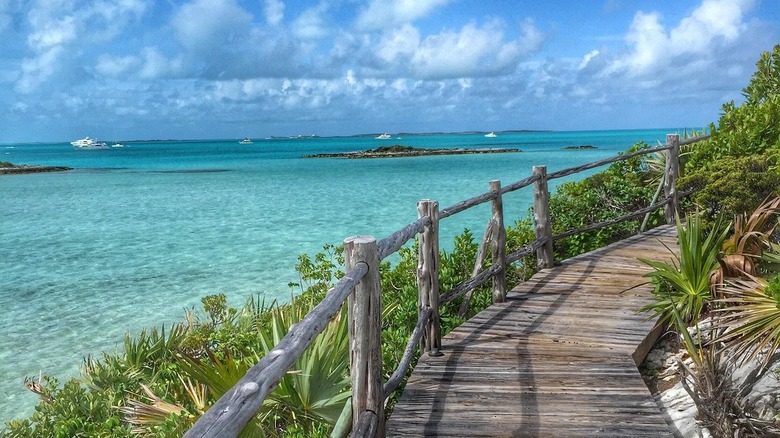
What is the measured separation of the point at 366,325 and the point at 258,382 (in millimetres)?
1443

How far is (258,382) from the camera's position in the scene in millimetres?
1996

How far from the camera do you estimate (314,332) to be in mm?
2623

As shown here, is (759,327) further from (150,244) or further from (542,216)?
(150,244)

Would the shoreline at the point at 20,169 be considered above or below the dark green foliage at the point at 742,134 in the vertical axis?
below

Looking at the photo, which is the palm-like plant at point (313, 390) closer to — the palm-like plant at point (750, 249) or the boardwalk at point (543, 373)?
the boardwalk at point (543, 373)

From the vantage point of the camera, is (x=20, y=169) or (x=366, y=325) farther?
(x=20, y=169)

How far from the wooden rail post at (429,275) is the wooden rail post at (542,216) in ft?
9.06

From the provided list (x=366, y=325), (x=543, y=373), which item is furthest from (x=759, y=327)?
(x=366, y=325)

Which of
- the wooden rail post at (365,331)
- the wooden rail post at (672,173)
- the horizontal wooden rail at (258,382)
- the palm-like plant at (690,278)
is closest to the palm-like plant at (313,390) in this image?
the wooden rail post at (365,331)

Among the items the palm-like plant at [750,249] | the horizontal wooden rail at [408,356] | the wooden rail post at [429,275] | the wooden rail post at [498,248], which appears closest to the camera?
the horizontal wooden rail at [408,356]

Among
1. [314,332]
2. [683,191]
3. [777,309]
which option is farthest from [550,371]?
[683,191]

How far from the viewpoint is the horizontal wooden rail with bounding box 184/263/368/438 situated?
5.50 ft

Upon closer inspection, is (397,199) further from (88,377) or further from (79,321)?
(88,377)

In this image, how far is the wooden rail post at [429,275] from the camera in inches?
209
